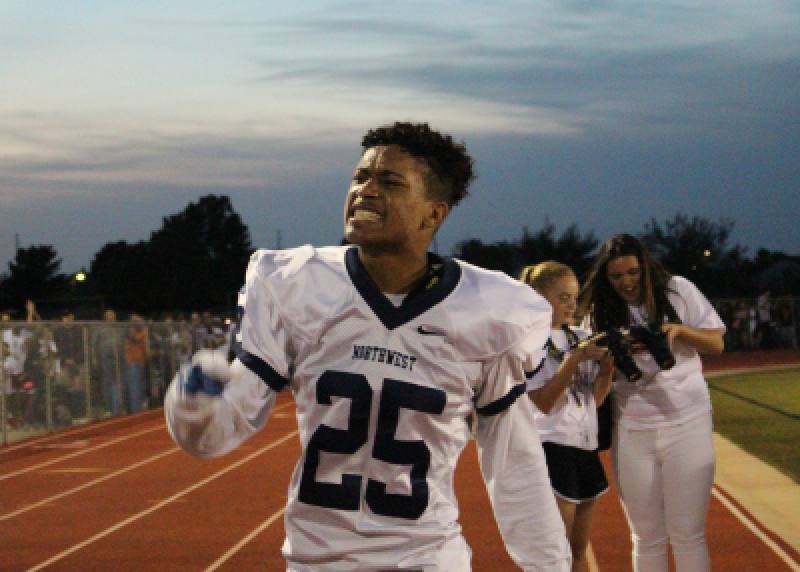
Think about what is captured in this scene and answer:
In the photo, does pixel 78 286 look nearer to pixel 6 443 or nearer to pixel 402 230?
pixel 6 443

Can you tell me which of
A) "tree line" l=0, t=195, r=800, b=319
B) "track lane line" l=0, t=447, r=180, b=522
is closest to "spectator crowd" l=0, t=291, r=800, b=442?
"track lane line" l=0, t=447, r=180, b=522

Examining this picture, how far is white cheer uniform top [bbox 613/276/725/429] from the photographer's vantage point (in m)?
5.65

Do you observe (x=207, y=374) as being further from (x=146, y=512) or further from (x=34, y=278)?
(x=34, y=278)

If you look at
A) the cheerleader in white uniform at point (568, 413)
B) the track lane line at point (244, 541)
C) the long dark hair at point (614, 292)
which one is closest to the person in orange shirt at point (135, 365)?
the track lane line at point (244, 541)

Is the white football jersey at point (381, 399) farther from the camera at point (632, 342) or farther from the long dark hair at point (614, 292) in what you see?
the long dark hair at point (614, 292)

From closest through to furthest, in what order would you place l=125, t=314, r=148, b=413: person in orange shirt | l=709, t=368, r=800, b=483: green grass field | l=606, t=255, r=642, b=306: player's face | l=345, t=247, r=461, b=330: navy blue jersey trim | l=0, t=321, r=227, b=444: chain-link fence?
l=345, t=247, r=461, b=330: navy blue jersey trim → l=606, t=255, r=642, b=306: player's face → l=709, t=368, r=800, b=483: green grass field → l=0, t=321, r=227, b=444: chain-link fence → l=125, t=314, r=148, b=413: person in orange shirt

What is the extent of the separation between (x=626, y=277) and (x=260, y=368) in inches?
120

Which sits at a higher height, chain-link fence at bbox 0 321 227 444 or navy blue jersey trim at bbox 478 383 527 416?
navy blue jersey trim at bbox 478 383 527 416

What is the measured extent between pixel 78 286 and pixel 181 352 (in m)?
74.3

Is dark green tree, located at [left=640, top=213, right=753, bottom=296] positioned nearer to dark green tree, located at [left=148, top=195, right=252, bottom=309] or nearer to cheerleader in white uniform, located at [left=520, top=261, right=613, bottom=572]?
dark green tree, located at [left=148, top=195, right=252, bottom=309]

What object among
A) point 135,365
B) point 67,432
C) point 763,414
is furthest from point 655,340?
Answer: point 135,365

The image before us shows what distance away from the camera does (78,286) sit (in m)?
98.6

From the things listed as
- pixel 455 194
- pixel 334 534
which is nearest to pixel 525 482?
pixel 334 534

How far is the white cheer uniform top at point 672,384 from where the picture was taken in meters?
5.65
